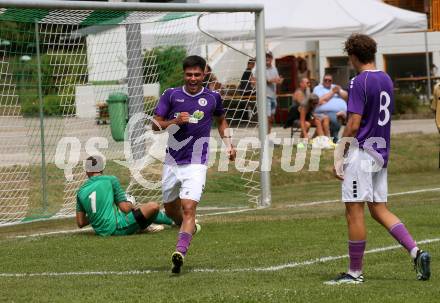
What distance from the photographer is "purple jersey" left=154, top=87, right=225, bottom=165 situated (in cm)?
1074

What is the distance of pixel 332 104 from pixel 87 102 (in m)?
8.73

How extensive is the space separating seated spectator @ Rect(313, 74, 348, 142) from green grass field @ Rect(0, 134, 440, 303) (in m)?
7.24

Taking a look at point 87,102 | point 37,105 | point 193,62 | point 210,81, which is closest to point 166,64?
point 210,81

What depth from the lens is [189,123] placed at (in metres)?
10.8

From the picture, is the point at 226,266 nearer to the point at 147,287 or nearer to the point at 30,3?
the point at 147,287

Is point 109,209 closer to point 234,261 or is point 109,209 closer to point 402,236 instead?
point 234,261

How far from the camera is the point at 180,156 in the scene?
10.8m

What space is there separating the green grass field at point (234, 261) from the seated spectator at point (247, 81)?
1860 millimetres

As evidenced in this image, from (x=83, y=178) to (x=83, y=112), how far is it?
3.94 feet

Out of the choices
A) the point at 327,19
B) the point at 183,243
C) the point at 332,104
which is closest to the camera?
the point at 183,243

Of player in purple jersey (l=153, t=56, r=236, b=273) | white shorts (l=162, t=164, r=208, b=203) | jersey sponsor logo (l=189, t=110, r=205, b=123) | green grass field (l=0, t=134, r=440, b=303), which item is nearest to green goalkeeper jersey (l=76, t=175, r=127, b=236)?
green grass field (l=0, t=134, r=440, b=303)

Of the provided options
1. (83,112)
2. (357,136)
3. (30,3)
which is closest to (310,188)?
(83,112)

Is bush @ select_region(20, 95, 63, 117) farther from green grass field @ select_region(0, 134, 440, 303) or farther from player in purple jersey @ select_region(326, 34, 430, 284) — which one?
player in purple jersey @ select_region(326, 34, 430, 284)

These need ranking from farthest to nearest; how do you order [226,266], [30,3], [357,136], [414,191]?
A: [414,191] → [30,3] → [226,266] → [357,136]
